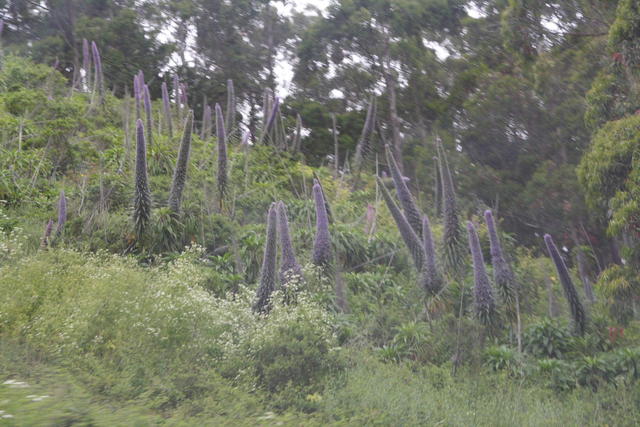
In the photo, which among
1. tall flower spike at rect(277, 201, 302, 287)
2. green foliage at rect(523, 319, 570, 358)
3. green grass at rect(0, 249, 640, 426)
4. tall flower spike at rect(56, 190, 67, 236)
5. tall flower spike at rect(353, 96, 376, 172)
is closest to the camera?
green grass at rect(0, 249, 640, 426)

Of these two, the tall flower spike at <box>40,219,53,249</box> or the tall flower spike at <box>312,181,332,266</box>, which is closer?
the tall flower spike at <box>40,219,53,249</box>

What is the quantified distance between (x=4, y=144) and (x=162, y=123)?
485cm

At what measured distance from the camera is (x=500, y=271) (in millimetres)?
11805

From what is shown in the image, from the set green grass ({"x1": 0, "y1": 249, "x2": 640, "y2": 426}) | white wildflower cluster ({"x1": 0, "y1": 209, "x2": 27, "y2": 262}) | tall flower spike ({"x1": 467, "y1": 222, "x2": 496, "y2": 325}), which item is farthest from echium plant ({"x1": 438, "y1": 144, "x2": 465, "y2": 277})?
white wildflower cluster ({"x1": 0, "y1": 209, "x2": 27, "y2": 262})

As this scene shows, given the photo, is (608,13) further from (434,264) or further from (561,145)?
(434,264)

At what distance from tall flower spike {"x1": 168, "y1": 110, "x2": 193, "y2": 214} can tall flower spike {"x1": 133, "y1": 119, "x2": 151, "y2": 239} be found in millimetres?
715

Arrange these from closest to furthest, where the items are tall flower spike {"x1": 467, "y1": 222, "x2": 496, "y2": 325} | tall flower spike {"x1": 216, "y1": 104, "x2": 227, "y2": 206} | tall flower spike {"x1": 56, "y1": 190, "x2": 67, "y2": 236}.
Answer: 1. tall flower spike {"x1": 467, "y1": 222, "x2": 496, "y2": 325}
2. tall flower spike {"x1": 56, "y1": 190, "x2": 67, "y2": 236}
3. tall flower spike {"x1": 216, "y1": 104, "x2": 227, "y2": 206}

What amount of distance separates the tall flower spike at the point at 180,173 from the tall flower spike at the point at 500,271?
19.5 ft

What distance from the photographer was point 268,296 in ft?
35.3

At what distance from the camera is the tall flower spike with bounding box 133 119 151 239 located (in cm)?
1223

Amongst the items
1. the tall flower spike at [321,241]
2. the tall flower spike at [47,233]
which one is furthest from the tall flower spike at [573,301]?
the tall flower spike at [47,233]

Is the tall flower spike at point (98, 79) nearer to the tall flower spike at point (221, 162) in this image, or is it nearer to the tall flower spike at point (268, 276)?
the tall flower spike at point (221, 162)

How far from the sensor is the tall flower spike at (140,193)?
40.1 feet

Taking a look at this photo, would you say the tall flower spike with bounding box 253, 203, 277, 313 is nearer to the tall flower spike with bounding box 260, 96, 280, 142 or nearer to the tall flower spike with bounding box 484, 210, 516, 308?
the tall flower spike with bounding box 484, 210, 516, 308
